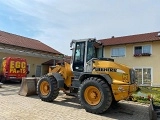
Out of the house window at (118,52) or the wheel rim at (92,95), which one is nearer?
the wheel rim at (92,95)

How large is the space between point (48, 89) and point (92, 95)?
2.72 m

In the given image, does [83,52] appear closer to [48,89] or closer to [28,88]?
[48,89]

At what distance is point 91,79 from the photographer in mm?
7812

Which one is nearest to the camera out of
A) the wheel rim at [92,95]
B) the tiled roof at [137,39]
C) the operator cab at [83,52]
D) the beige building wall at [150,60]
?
the wheel rim at [92,95]

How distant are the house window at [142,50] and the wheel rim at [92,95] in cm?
1571

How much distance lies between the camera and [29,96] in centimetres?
1070

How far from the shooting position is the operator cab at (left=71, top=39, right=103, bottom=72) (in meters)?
8.90

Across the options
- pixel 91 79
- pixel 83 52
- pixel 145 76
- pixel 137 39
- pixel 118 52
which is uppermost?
pixel 137 39

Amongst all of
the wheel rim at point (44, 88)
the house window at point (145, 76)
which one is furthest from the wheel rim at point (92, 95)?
the house window at point (145, 76)

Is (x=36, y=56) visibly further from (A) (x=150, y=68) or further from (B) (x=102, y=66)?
(B) (x=102, y=66)

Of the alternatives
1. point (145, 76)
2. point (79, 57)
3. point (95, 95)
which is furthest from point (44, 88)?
point (145, 76)

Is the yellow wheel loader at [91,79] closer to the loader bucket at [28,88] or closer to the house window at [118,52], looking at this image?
the loader bucket at [28,88]

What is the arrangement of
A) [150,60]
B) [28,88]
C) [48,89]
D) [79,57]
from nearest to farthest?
[79,57]
[48,89]
[28,88]
[150,60]

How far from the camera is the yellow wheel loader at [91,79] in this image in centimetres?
734
